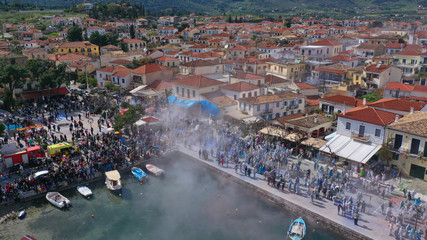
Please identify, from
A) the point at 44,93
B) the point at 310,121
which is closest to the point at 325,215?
the point at 310,121

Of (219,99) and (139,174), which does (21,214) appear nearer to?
(139,174)

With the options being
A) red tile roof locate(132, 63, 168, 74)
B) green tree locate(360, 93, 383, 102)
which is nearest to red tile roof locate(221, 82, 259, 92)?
red tile roof locate(132, 63, 168, 74)

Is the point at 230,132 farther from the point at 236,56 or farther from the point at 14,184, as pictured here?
the point at 236,56

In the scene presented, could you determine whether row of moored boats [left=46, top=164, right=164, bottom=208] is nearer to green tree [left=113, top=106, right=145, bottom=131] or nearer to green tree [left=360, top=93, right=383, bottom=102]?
green tree [left=113, top=106, right=145, bottom=131]

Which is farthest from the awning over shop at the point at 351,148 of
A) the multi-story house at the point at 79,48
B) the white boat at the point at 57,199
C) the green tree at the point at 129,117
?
the multi-story house at the point at 79,48

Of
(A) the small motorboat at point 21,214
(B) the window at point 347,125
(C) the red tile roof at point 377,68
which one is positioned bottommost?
(A) the small motorboat at point 21,214

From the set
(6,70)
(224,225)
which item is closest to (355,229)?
(224,225)

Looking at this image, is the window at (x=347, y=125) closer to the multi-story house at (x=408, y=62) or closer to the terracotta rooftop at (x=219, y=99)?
the terracotta rooftop at (x=219, y=99)
